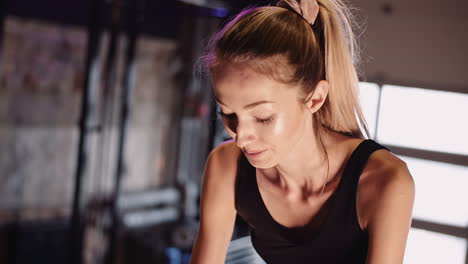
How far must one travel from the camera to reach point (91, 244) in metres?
3.45

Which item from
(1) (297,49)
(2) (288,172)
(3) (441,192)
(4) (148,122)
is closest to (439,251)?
(3) (441,192)

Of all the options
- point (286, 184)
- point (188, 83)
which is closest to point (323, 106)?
point (286, 184)

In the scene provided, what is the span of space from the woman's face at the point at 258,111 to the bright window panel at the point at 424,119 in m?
2.99

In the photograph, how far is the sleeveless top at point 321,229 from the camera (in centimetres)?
95

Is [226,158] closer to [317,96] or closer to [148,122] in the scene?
[317,96]

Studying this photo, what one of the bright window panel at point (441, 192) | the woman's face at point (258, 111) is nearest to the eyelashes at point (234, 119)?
the woman's face at point (258, 111)

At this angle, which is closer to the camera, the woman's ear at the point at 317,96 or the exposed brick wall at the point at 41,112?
the woman's ear at the point at 317,96

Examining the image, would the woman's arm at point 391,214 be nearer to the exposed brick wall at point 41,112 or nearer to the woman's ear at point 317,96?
the woman's ear at point 317,96

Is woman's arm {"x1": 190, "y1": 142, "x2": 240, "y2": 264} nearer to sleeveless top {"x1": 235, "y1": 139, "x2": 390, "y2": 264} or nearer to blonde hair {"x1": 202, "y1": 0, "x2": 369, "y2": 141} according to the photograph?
sleeveless top {"x1": 235, "y1": 139, "x2": 390, "y2": 264}

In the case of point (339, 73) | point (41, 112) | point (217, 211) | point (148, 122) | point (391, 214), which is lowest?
point (148, 122)

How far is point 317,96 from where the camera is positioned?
923 millimetres

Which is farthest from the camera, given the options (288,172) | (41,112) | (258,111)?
(41,112)

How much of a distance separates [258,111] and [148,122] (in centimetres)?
330

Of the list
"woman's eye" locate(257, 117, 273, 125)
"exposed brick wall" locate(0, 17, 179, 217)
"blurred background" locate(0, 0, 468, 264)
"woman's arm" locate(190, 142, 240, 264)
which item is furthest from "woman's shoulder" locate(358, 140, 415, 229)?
"exposed brick wall" locate(0, 17, 179, 217)
